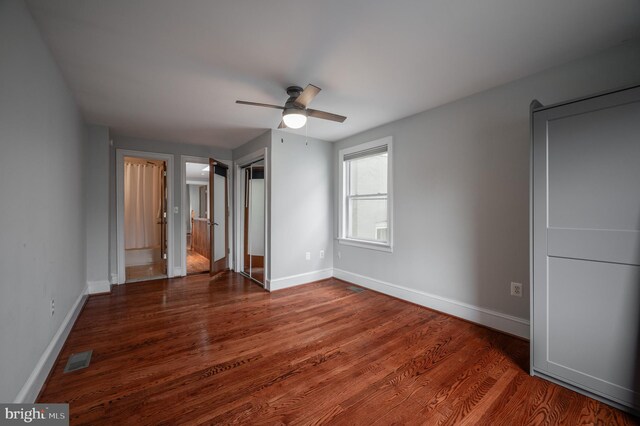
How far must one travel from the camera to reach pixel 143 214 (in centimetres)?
571

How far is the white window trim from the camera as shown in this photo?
140 inches

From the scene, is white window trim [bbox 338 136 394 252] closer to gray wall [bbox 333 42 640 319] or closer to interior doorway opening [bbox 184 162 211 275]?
gray wall [bbox 333 42 640 319]

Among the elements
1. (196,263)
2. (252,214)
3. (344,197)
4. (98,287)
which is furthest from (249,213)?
(98,287)

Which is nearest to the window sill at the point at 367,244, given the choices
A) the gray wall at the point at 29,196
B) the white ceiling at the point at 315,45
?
the white ceiling at the point at 315,45

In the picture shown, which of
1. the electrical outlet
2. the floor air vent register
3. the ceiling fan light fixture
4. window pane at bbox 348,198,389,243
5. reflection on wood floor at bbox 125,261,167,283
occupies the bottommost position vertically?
the floor air vent register

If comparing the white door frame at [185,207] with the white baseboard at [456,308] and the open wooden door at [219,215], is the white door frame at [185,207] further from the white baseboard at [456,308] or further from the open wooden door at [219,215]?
the white baseboard at [456,308]

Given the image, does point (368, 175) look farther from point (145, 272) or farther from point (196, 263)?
point (145, 272)

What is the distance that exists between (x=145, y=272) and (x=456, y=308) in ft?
17.6

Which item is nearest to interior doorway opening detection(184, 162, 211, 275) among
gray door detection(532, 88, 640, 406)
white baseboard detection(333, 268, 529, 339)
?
white baseboard detection(333, 268, 529, 339)

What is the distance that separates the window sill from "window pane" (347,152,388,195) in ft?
2.54

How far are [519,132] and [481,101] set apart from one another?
0.51 metres

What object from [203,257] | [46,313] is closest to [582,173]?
[46,313]

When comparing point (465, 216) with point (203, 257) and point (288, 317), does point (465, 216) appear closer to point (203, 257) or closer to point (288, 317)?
point (288, 317)

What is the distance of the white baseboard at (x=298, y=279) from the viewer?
3852mm
